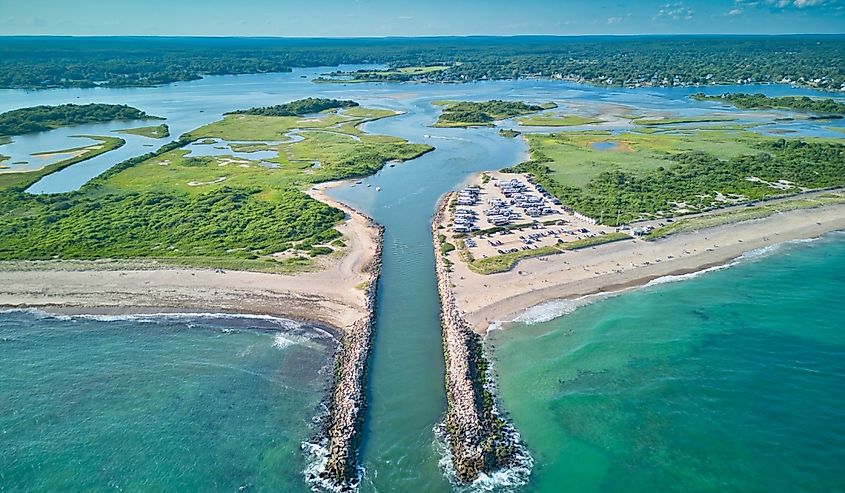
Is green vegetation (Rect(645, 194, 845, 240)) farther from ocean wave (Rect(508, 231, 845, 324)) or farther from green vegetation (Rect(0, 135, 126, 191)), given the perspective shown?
green vegetation (Rect(0, 135, 126, 191))

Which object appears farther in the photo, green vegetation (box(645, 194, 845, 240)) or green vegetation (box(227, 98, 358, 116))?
green vegetation (box(227, 98, 358, 116))

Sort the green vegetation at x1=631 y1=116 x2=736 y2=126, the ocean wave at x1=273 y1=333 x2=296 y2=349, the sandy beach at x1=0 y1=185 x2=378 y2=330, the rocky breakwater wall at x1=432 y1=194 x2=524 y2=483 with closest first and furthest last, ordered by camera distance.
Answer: the rocky breakwater wall at x1=432 y1=194 x2=524 y2=483 → the ocean wave at x1=273 y1=333 x2=296 y2=349 → the sandy beach at x1=0 y1=185 x2=378 y2=330 → the green vegetation at x1=631 y1=116 x2=736 y2=126

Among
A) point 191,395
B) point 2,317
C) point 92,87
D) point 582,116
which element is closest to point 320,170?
point 2,317

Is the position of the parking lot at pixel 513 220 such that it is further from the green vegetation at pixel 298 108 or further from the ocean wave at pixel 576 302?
the green vegetation at pixel 298 108

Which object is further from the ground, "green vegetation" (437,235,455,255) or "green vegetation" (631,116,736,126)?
"green vegetation" (631,116,736,126)

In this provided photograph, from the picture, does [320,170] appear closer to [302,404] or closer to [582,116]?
[302,404]

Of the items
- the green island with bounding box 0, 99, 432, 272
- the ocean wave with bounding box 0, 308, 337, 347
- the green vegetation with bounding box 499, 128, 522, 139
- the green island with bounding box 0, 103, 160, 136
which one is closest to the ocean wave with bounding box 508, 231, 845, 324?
the ocean wave with bounding box 0, 308, 337, 347

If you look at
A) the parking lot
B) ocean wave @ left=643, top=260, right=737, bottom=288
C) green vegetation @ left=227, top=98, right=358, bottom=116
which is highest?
green vegetation @ left=227, top=98, right=358, bottom=116
